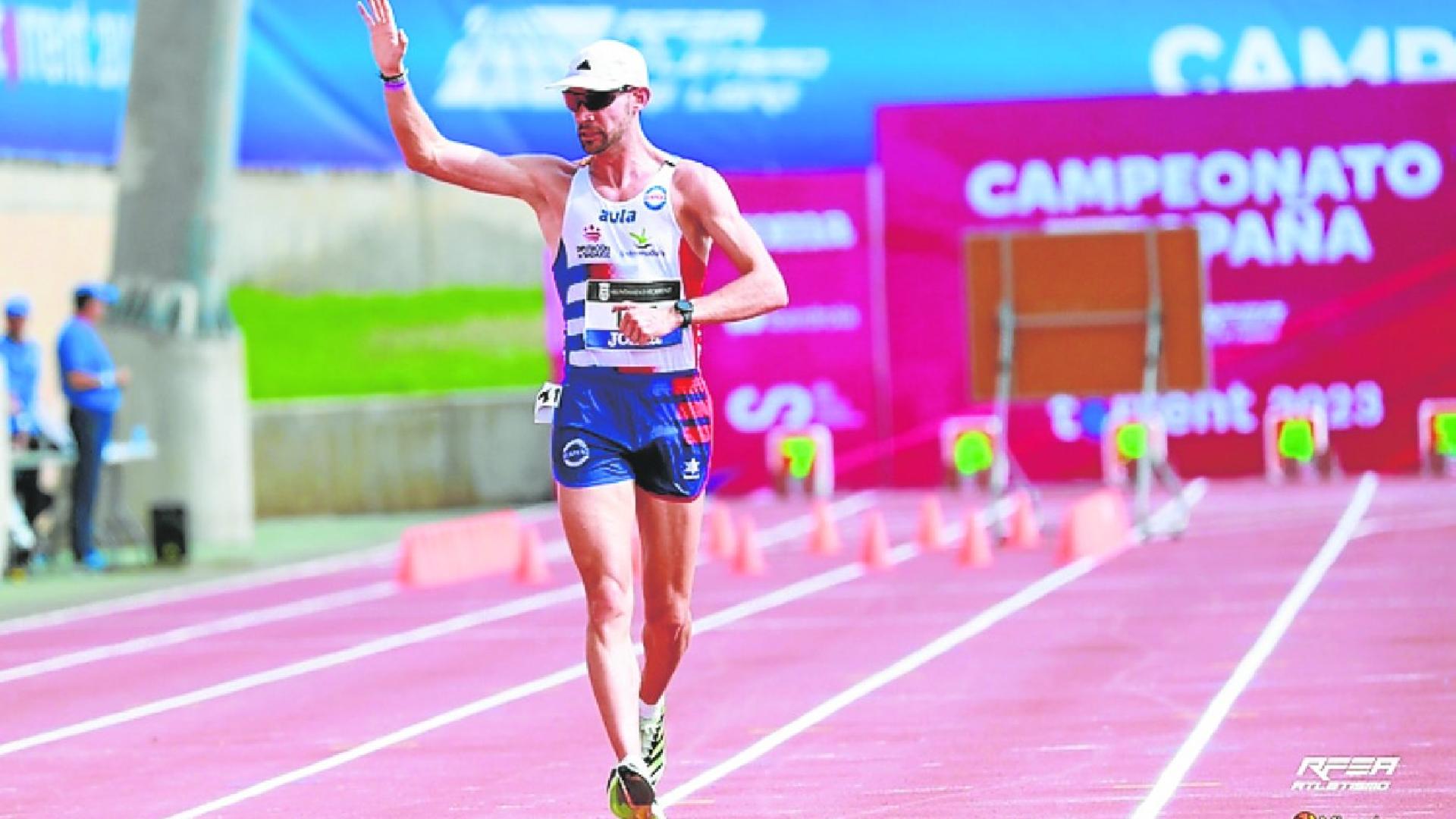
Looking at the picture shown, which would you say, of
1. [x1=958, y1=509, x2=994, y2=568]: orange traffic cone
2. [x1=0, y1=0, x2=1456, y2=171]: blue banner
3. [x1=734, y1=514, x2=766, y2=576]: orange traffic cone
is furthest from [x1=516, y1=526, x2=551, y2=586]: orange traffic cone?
[x1=0, y1=0, x2=1456, y2=171]: blue banner

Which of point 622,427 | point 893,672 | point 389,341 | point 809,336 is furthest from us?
point 389,341

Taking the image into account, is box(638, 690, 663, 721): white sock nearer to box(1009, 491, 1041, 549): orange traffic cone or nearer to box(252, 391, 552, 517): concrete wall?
box(1009, 491, 1041, 549): orange traffic cone

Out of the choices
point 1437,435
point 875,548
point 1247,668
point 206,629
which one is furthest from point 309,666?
point 1437,435

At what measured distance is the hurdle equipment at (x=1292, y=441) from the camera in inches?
1207

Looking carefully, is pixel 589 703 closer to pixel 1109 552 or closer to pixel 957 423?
pixel 1109 552

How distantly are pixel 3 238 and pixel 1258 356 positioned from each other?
39.6ft

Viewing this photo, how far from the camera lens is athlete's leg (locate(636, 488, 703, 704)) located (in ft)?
29.2

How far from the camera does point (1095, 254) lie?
24.0 metres

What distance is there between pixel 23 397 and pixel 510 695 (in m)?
10.2

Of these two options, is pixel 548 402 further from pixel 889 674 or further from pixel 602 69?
pixel 889 674

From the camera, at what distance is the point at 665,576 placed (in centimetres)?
Result: 896

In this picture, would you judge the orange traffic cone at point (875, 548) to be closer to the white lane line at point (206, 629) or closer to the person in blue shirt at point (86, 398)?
the white lane line at point (206, 629)

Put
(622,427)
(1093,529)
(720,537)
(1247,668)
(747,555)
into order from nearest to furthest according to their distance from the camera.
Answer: (622,427) → (1247,668) → (747,555) → (1093,529) → (720,537)

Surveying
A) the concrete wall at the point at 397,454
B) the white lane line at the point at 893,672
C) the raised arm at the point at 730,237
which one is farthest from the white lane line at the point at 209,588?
the raised arm at the point at 730,237
